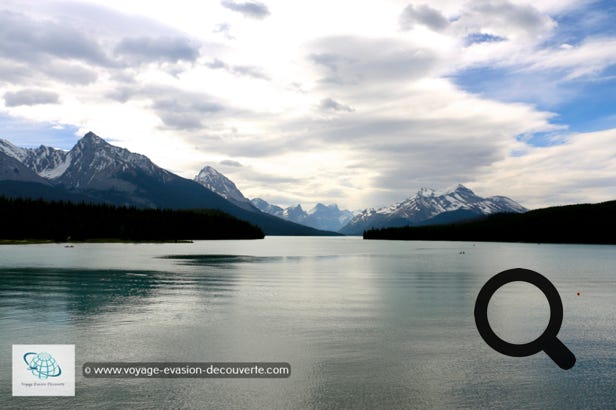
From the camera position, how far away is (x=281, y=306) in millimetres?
57719

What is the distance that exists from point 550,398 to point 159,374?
22.7 metres

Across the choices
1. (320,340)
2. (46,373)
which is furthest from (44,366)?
(320,340)

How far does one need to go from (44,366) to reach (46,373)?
0.47 meters

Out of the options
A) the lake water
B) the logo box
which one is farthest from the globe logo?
the lake water

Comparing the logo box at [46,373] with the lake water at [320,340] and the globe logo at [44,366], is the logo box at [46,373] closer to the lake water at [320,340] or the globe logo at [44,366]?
the globe logo at [44,366]

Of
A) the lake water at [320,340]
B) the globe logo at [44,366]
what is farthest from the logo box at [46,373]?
the lake water at [320,340]

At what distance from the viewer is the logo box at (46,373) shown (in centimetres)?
2639

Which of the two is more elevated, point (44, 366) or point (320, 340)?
point (44, 366)

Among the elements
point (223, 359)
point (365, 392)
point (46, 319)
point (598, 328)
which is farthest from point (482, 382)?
point (46, 319)

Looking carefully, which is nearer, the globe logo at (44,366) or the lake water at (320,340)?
the lake water at (320,340)

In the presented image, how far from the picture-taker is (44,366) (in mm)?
28016

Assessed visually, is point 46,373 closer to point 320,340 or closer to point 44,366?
point 44,366

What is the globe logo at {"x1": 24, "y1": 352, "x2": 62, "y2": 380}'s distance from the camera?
27.6m

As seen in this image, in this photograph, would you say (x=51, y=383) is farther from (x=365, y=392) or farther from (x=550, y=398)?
(x=550, y=398)
